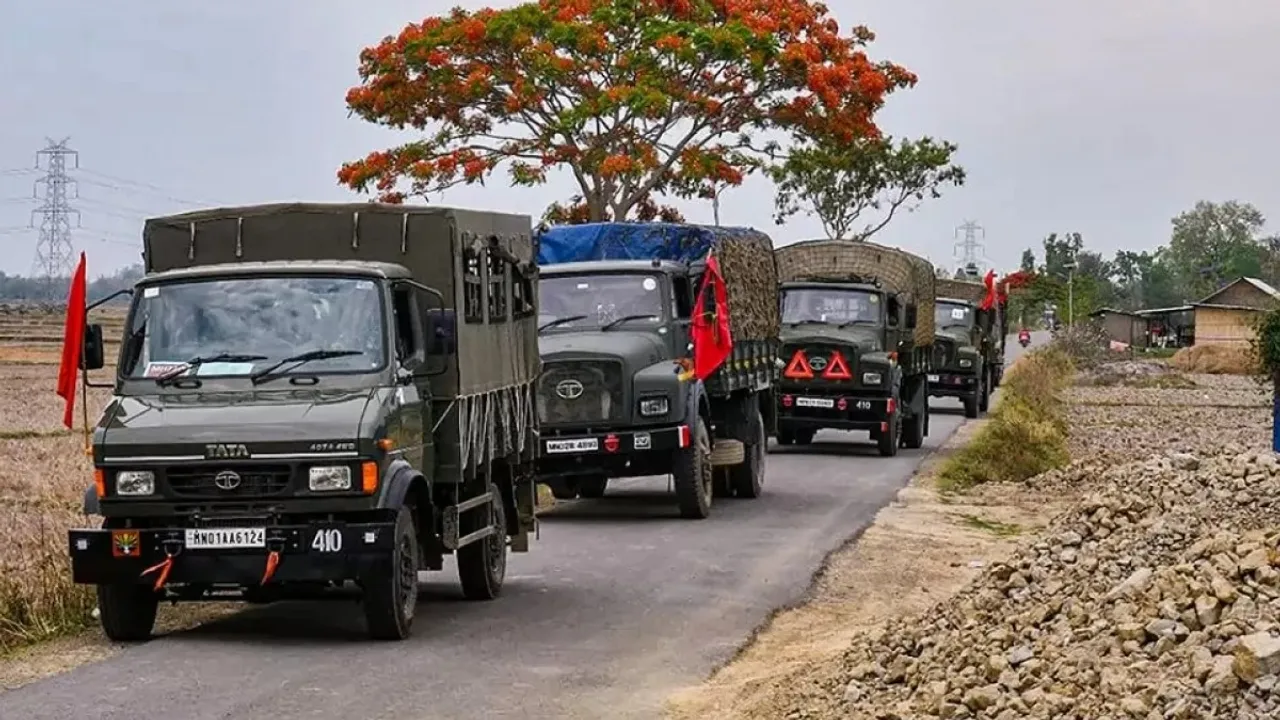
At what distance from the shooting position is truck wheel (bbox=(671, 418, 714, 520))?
1878 centimetres

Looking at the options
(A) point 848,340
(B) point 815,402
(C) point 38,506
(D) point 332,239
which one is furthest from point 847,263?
(D) point 332,239

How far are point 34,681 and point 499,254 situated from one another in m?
4.66

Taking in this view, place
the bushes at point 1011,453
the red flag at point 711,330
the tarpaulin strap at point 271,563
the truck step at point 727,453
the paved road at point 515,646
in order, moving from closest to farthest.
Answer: the paved road at point 515,646, the tarpaulin strap at point 271,563, the red flag at point 711,330, the truck step at point 727,453, the bushes at point 1011,453

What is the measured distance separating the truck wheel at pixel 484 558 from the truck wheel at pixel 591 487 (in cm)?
692

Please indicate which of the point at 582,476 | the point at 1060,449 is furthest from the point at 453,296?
the point at 1060,449

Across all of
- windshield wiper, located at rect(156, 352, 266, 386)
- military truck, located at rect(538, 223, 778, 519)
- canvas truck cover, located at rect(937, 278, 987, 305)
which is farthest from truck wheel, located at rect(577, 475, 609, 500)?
canvas truck cover, located at rect(937, 278, 987, 305)

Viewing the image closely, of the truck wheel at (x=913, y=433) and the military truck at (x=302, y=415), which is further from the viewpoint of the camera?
the truck wheel at (x=913, y=433)

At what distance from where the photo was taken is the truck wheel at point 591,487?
2097cm

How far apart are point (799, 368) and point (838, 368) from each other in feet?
2.01

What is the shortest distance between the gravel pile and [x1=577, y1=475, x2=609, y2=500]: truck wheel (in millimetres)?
9111

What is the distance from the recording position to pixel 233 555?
1076cm

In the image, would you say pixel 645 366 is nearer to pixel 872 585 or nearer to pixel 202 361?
pixel 872 585

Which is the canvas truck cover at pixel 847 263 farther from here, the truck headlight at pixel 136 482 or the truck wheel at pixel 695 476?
the truck headlight at pixel 136 482

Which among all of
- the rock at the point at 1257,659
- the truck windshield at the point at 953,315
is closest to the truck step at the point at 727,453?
the rock at the point at 1257,659
